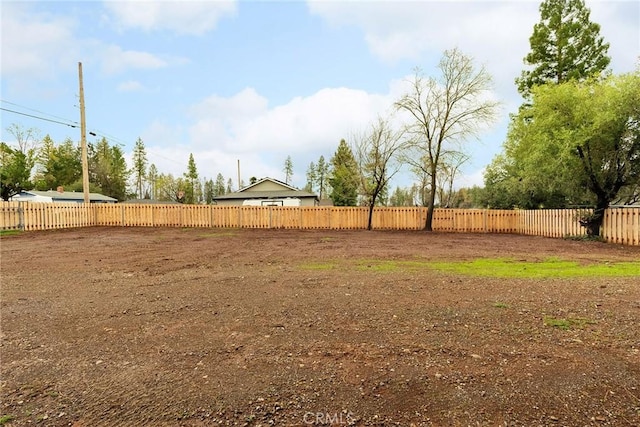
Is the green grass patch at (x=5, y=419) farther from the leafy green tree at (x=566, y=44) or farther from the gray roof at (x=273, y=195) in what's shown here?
the gray roof at (x=273, y=195)

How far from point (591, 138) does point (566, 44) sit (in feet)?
42.6

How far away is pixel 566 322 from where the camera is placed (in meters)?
3.23

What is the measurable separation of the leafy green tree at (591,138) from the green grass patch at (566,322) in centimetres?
1113

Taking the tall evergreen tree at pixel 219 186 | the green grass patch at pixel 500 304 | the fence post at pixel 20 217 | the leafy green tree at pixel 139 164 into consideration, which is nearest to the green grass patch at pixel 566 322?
the green grass patch at pixel 500 304

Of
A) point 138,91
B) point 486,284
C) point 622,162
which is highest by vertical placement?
point 138,91

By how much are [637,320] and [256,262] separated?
6.19 meters

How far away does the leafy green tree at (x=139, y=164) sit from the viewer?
55250mm

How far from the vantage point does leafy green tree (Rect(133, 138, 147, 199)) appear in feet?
181

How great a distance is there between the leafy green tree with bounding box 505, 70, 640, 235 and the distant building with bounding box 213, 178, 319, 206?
20092mm

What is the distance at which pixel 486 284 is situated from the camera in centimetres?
493

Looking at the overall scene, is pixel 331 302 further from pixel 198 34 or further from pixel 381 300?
pixel 198 34

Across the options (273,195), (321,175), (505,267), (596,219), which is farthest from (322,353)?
(321,175)

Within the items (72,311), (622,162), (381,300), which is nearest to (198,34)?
(72,311)

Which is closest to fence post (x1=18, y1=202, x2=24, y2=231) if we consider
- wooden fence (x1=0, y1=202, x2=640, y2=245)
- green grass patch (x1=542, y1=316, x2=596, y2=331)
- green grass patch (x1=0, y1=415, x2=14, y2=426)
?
wooden fence (x1=0, y1=202, x2=640, y2=245)
